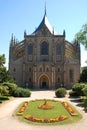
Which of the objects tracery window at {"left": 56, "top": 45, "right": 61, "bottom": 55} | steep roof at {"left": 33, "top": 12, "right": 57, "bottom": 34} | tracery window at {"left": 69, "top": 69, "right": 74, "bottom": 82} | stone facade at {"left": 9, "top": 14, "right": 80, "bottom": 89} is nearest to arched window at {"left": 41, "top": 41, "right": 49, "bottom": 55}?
stone facade at {"left": 9, "top": 14, "right": 80, "bottom": 89}

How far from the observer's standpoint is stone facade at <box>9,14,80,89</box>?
215ft

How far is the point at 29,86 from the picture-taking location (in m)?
65.8

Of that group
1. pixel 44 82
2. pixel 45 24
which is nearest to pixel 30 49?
pixel 44 82

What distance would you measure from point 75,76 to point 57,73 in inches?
225

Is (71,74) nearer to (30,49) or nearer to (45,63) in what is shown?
(45,63)

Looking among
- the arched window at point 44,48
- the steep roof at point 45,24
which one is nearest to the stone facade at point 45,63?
the arched window at point 44,48

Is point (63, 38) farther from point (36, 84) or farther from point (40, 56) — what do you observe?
point (36, 84)

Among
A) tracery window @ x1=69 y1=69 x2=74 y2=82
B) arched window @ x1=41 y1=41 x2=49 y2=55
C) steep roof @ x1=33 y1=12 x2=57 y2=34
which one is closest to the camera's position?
tracery window @ x1=69 y1=69 x2=74 y2=82

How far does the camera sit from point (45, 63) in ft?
215

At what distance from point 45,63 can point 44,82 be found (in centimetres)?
608

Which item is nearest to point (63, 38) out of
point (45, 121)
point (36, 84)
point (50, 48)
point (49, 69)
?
point (50, 48)

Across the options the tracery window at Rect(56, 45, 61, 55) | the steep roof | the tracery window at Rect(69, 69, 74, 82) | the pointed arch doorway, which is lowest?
the pointed arch doorway

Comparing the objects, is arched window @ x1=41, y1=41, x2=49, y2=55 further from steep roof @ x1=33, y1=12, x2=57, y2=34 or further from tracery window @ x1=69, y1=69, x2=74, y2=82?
tracery window @ x1=69, y1=69, x2=74, y2=82

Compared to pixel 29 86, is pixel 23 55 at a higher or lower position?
higher
